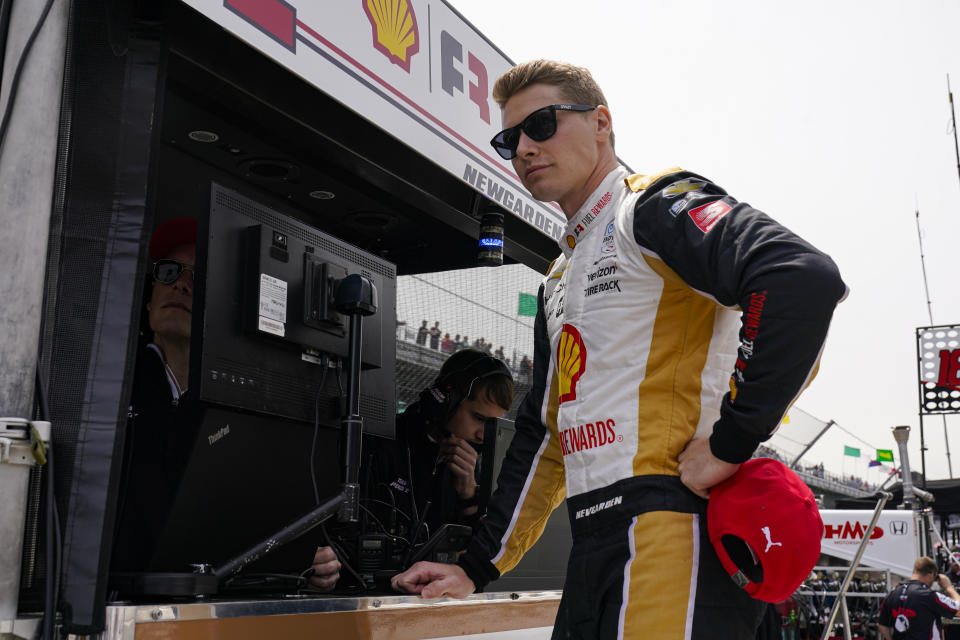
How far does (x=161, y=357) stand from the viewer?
2.42 metres

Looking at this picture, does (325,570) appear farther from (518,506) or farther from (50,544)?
(50,544)

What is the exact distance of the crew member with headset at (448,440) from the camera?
332cm

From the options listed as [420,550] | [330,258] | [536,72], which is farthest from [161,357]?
[536,72]

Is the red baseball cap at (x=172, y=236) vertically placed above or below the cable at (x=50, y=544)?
above

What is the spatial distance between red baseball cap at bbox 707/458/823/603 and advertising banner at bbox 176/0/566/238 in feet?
4.02

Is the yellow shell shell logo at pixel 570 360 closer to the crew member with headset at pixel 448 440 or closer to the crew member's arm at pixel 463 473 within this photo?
the crew member with headset at pixel 448 440

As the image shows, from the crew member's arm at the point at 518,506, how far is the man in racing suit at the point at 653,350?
2.6 inches

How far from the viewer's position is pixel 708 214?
1.54 meters

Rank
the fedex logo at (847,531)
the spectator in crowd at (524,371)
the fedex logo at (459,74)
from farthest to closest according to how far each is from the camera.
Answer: the fedex logo at (847,531) → the spectator in crowd at (524,371) → the fedex logo at (459,74)

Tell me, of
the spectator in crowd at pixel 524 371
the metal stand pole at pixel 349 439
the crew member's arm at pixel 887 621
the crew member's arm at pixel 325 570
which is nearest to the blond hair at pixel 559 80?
the metal stand pole at pixel 349 439

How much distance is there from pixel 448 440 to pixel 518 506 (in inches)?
54.8

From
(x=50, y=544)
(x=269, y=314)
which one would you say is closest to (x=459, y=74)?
(x=269, y=314)

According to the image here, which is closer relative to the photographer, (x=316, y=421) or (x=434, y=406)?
(x=316, y=421)

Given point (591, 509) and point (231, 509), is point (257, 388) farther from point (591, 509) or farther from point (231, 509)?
point (591, 509)
